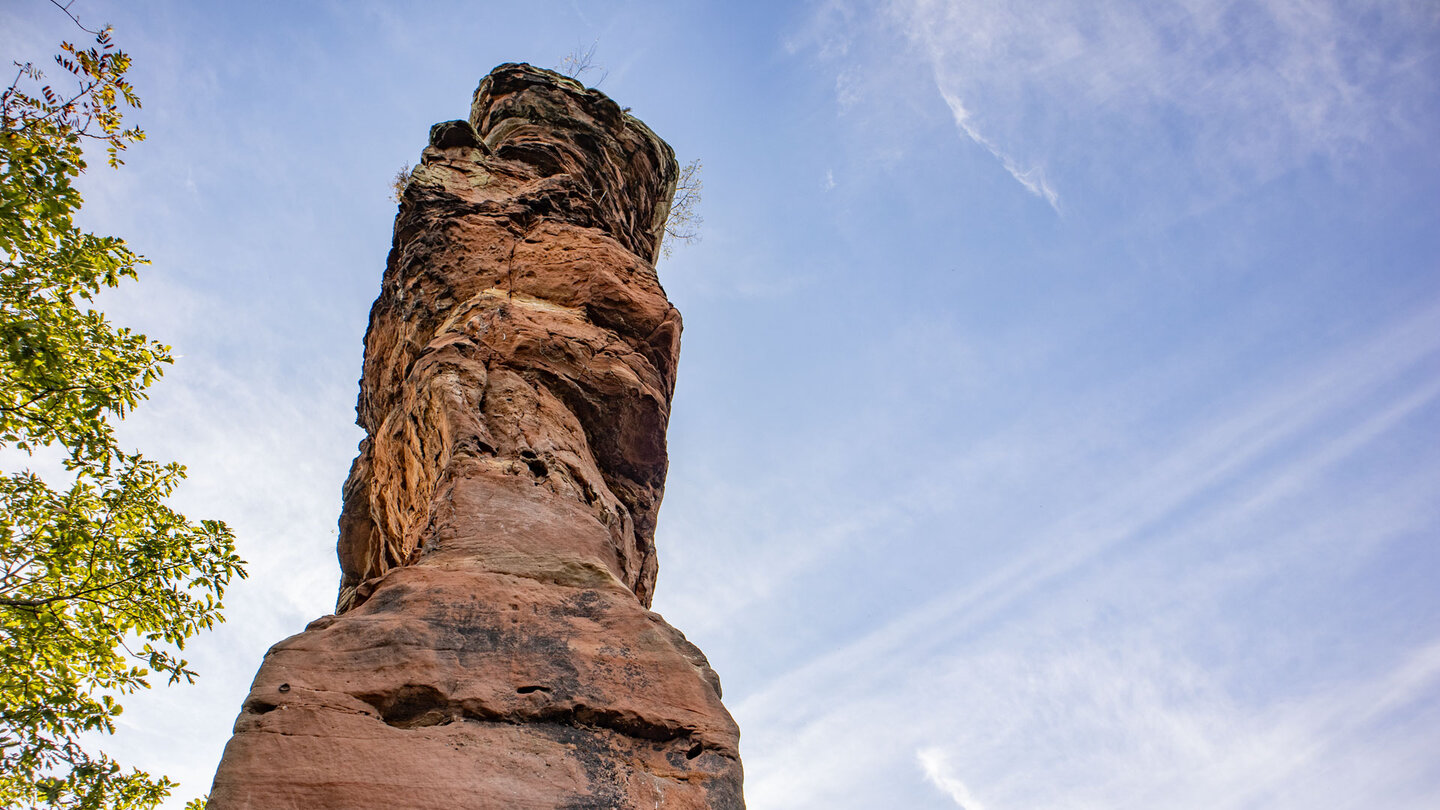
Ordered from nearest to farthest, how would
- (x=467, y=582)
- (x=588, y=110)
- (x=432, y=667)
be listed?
(x=432, y=667), (x=467, y=582), (x=588, y=110)

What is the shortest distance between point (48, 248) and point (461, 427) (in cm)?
532

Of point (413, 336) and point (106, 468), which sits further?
point (106, 468)

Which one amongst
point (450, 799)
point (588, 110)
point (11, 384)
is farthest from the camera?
point (588, 110)

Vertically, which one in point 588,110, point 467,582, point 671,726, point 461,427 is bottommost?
point 671,726

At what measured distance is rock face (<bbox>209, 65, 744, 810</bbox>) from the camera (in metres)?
3.96

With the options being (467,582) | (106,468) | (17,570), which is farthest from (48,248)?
(467,582)

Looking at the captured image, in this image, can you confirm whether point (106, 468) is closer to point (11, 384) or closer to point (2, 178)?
point (11, 384)

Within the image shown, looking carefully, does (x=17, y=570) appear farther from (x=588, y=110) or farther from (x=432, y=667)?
(x=588, y=110)

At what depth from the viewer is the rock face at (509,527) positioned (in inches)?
156

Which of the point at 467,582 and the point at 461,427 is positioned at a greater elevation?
the point at 461,427

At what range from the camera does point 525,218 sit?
846 centimetres

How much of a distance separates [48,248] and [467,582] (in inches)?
260

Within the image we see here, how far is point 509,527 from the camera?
5.43 meters

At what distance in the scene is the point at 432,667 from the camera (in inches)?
169
